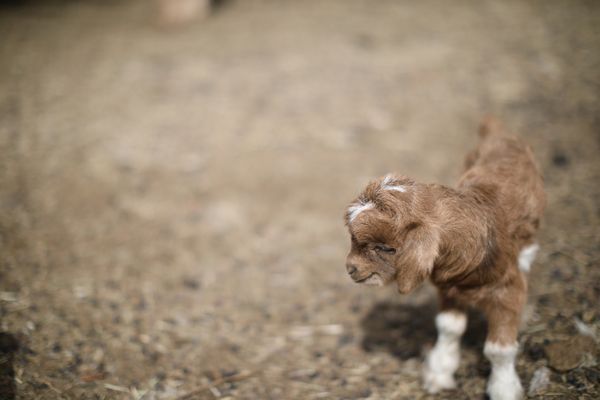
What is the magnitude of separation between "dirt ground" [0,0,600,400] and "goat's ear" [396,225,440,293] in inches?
50.6

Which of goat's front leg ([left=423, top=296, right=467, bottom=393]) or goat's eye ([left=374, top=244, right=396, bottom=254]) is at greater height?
goat's eye ([left=374, top=244, right=396, bottom=254])

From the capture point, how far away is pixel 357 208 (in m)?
2.82

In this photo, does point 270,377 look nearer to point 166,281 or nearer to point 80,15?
point 166,281

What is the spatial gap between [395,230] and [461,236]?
A: 16.0 inches

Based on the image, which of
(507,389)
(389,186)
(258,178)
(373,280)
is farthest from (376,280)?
(258,178)

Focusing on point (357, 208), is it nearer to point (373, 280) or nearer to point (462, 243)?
point (373, 280)

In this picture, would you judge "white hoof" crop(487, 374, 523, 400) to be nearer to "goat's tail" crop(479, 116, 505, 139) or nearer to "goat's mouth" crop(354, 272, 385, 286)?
"goat's mouth" crop(354, 272, 385, 286)

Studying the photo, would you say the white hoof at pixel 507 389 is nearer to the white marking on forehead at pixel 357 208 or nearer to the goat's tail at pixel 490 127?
the white marking on forehead at pixel 357 208

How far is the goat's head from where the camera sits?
2.72 meters

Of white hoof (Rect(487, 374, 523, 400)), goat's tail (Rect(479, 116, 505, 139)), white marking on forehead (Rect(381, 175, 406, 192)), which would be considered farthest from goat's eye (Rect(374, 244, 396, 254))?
goat's tail (Rect(479, 116, 505, 139))

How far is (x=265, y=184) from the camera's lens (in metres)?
6.17

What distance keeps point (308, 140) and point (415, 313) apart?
3128 mm

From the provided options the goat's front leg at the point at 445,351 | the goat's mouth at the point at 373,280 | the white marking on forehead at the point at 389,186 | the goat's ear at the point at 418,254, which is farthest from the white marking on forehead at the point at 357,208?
the goat's front leg at the point at 445,351

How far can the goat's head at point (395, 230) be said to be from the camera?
2719 millimetres
